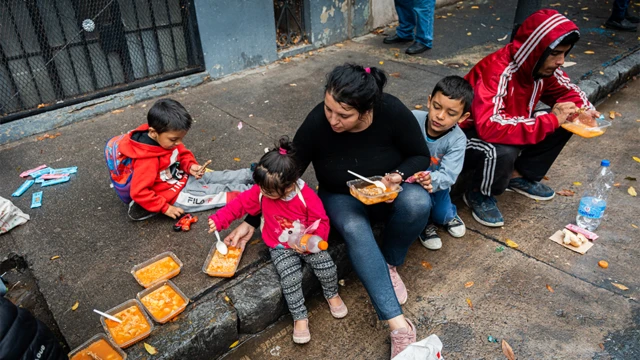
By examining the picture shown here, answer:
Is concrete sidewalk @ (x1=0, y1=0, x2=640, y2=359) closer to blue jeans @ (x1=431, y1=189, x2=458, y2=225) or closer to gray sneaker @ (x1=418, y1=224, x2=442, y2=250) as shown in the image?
gray sneaker @ (x1=418, y1=224, x2=442, y2=250)

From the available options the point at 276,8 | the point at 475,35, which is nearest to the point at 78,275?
the point at 276,8

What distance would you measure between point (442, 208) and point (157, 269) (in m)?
2.00

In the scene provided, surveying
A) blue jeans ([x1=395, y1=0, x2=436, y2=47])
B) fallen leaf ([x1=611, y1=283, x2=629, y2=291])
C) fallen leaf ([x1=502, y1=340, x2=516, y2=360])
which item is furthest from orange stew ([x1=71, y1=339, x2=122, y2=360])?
blue jeans ([x1=395, y1=0, x2=436, y2=47])

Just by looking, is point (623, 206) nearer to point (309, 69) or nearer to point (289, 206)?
point (289, 206)

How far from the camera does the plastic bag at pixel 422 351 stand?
217cm

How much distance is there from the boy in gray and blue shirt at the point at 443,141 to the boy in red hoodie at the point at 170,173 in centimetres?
142

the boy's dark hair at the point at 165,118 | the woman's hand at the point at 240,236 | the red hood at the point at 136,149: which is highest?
the boy's dark hair at the point at 165,118

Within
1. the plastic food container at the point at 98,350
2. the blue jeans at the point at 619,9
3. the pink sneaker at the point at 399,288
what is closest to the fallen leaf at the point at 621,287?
the pink sneaker at the point at 399,288

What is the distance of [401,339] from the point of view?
2.40 metres

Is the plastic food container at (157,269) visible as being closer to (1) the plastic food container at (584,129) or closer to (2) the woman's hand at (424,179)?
(2) the woman's hand at (424,179)

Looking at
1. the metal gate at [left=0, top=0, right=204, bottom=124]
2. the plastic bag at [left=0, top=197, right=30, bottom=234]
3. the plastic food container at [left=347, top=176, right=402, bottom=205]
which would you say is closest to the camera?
the plastic food container at [left=347, top=176, right=402, bottom=205]

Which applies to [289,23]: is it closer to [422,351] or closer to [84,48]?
[84,48]

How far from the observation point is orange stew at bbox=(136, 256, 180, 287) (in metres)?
2.61

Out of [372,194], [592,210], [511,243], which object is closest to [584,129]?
[592,210]
